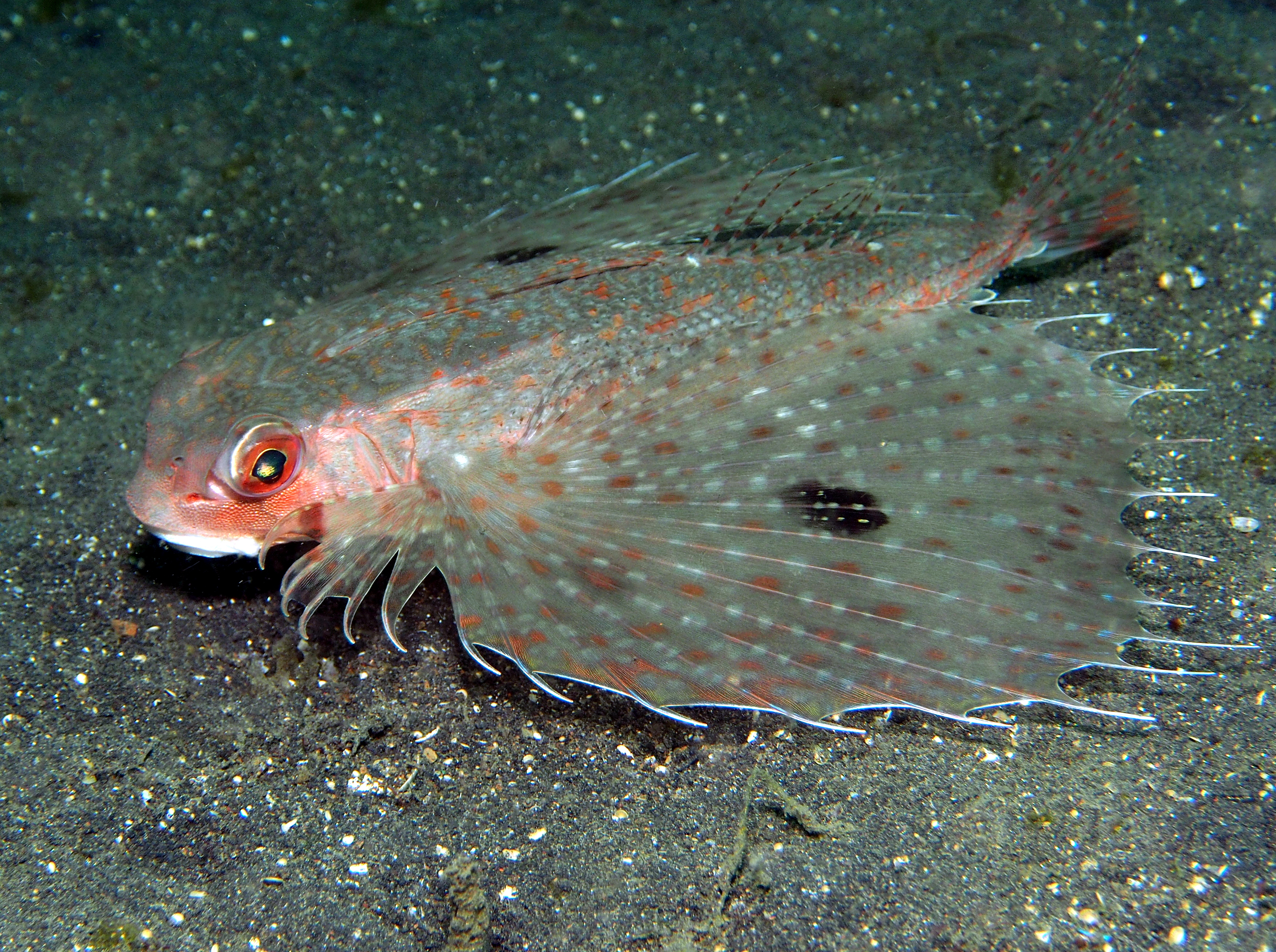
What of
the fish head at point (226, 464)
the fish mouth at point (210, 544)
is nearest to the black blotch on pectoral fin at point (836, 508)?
the fish head at point (226, 464)

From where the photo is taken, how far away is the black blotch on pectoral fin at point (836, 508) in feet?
9.41

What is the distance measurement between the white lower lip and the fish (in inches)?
0.6

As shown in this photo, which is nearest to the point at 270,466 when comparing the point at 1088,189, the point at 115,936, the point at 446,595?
the point at 446,595

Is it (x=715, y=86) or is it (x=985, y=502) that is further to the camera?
(x=715, y=86)

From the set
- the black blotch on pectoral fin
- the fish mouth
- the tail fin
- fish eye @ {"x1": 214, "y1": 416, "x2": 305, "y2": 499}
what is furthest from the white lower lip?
the tail fin

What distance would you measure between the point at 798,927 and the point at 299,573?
6.99 feet

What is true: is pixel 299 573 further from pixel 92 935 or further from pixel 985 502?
pixel 985 502

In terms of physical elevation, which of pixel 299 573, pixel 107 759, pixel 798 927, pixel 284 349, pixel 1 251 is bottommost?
pixel 798 927

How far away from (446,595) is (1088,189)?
3.92 meters

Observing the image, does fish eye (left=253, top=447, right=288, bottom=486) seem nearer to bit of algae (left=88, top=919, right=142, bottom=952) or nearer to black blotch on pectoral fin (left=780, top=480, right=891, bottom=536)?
bit of algae (left=88, top=919, right=142, bottom=952)

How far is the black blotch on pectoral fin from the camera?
9.41 ft

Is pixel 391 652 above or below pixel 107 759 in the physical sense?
below

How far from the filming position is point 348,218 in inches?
206

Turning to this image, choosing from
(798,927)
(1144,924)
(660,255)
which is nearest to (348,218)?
(660,255)
